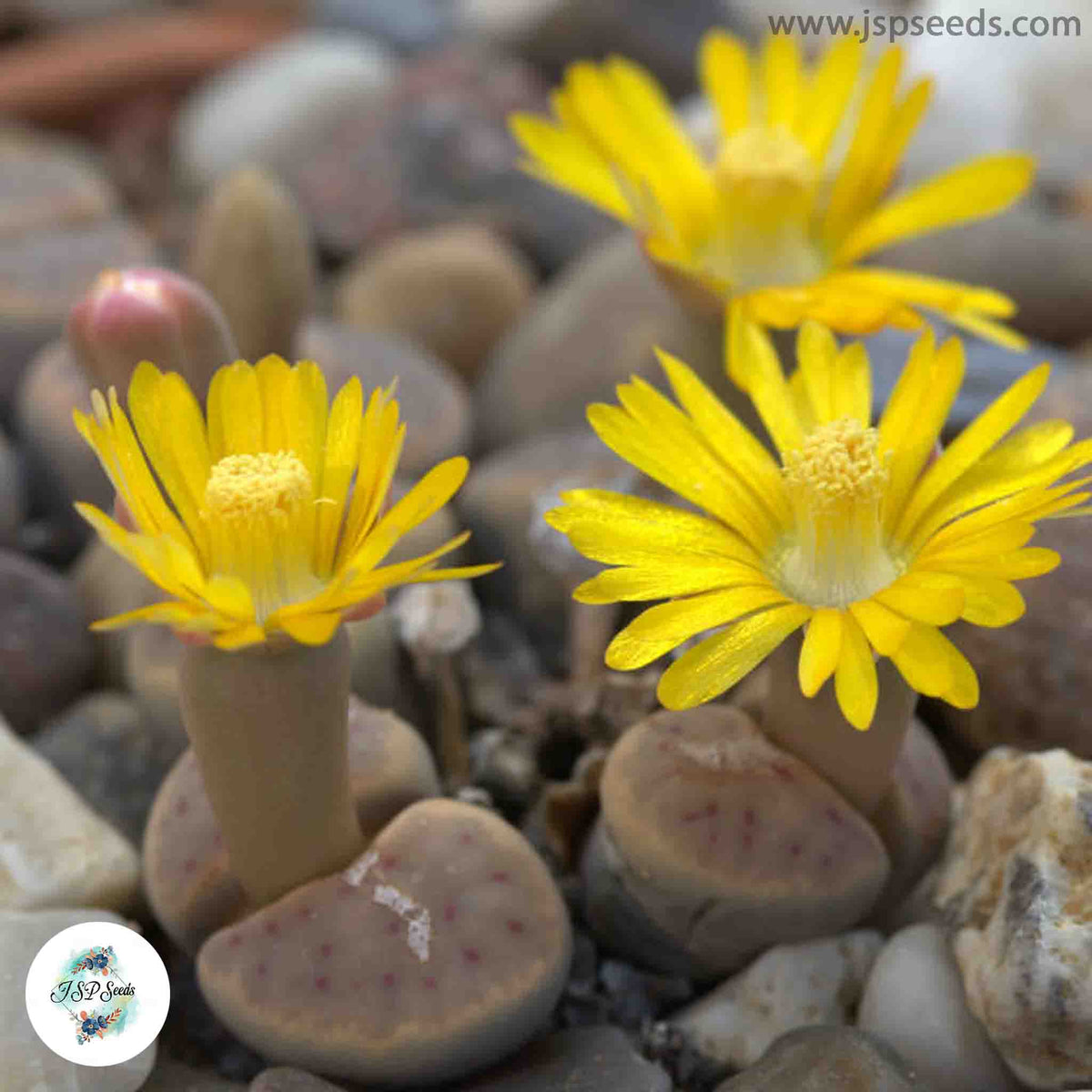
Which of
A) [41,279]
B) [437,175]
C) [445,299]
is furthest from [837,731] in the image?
[437,175]

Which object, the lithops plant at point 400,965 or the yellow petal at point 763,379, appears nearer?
the lithops plant at point 400,965

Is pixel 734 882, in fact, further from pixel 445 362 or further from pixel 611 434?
pixel 445 362

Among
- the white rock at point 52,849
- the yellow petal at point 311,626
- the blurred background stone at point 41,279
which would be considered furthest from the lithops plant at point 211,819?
the blurred background stone at point 41,279

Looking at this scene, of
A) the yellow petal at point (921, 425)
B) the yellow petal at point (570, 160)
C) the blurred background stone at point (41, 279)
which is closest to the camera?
the yellow petal at point (921, 425)

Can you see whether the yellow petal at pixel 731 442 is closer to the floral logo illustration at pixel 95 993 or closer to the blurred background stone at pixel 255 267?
the floral logo illustration at pixel 95 993

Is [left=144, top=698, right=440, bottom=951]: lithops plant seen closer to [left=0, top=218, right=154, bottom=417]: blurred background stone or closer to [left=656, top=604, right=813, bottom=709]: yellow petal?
[left=656, top=604, right=813, bottom=709]: yellow petal

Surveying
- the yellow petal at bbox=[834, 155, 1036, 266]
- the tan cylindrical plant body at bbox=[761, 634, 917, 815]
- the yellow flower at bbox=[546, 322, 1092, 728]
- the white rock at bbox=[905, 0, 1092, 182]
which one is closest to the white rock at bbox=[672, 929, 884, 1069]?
the tan cylindrical plant body at bbox=[761, 634, 917, 815]
